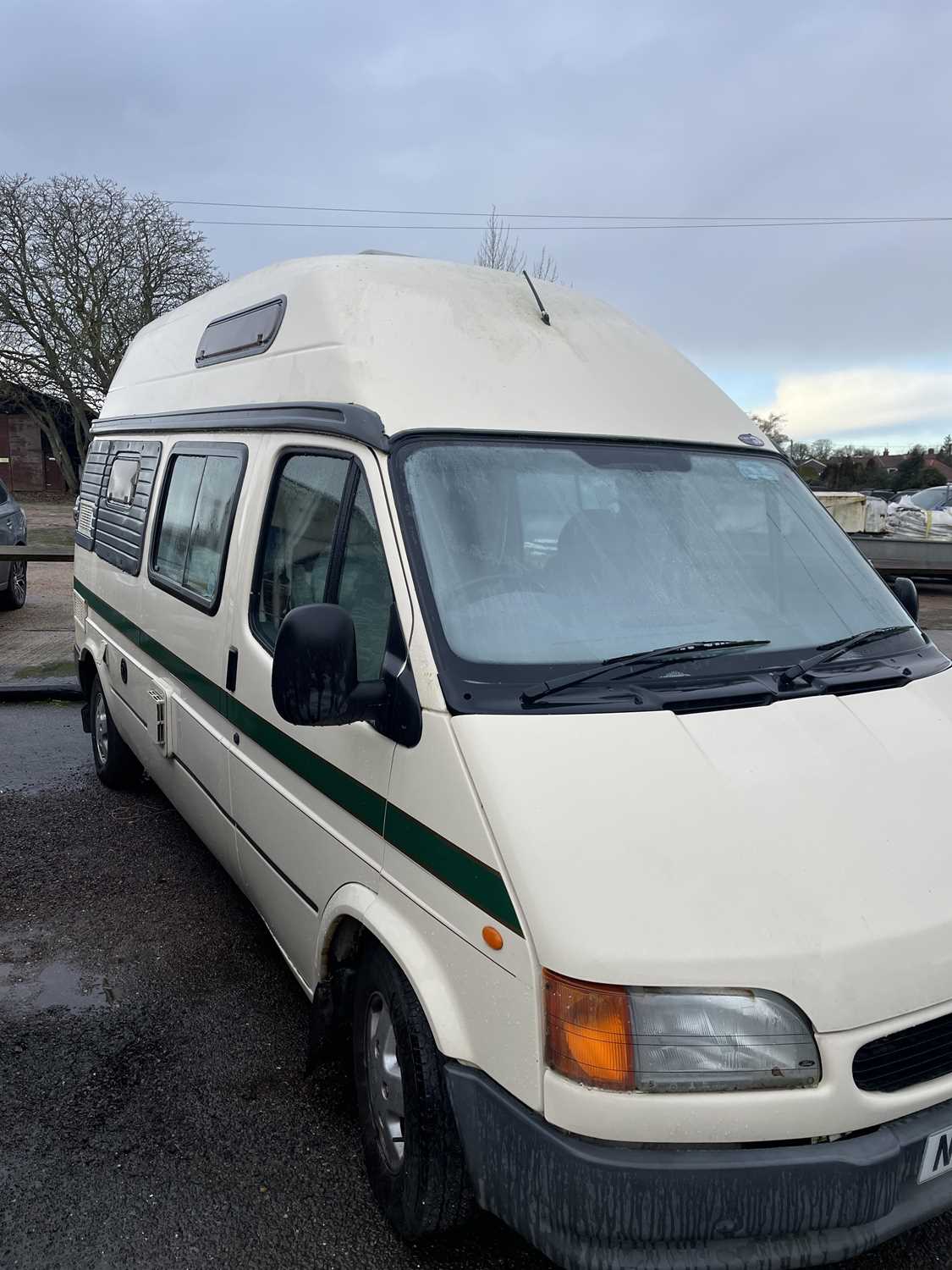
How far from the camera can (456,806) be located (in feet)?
7.38

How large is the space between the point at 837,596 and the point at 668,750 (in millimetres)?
1169

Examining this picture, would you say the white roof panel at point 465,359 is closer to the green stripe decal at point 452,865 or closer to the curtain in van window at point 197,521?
the curtain in van window at point 197,521

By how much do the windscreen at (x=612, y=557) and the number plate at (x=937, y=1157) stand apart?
3.99 ft

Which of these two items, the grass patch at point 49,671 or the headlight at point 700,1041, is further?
the grass patch at point 49,671

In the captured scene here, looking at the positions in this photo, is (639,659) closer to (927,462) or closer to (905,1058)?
(905,1058)

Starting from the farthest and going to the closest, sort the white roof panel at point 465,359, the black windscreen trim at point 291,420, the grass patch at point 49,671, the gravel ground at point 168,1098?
1. the grass patch at point 49,671
2. the white roof panel at point 465,359
3. the black windscreen trim at point 291,420
4. the gravel ground at point 168,1098

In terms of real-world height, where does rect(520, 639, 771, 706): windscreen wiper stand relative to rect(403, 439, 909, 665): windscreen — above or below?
below

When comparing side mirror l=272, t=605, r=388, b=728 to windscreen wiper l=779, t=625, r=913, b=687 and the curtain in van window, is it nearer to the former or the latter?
windscreen wiper l=779, t=625, r=913, b=687

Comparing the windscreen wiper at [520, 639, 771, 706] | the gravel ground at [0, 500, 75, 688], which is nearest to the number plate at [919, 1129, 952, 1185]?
the windscreen wiper at [520, 639, 771, 706]

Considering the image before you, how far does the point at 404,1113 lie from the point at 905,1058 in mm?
1176

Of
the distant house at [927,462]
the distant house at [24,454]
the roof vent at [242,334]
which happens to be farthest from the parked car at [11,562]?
the distant house at [927,462]

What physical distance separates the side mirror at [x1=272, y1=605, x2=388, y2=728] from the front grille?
4.47 ft

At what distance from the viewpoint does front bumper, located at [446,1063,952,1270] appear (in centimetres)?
195

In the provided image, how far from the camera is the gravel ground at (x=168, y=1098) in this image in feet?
8.59
